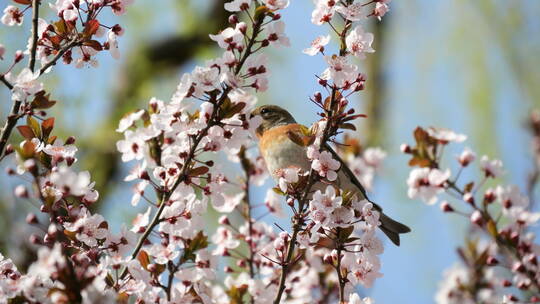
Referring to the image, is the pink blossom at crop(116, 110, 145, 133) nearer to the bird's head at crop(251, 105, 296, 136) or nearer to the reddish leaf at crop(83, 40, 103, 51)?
the reddish leaf at crop(83, 40, 103, 51)

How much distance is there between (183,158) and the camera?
250 centimetres

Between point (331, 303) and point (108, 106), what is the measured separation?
537 cm

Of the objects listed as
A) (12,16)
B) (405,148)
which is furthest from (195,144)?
(405,148)

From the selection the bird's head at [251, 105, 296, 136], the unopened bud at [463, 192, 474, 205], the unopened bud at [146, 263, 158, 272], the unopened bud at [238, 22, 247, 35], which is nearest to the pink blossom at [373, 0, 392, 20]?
the unopened bud at [238, 22, 247, 35]

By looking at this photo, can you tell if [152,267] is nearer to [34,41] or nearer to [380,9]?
[34,41]

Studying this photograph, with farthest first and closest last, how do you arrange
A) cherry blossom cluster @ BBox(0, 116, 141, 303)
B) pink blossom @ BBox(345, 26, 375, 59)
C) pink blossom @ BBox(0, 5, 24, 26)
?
pink blossom @ BBox(0, 5, 24, 26), pink blossom @ BBox(345, 26, 375, 59), cherry blossom cluster @ BBox(0, 116, 141, 303)

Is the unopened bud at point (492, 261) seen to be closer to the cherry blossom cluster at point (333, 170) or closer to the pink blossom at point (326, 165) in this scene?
the cherry blossom cluster at point (333, 170)

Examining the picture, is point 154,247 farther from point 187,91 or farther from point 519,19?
point 519,19

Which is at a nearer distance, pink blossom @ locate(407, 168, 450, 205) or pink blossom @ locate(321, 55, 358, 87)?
pink blossom @ locate(321, 55, 358, 87)

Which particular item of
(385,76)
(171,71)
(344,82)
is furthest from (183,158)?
(171,71)

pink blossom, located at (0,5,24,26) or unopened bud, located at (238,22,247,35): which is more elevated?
pink blossom, located at (0,5,24,26)

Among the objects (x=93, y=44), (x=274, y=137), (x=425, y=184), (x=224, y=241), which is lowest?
(x=224, y=241)

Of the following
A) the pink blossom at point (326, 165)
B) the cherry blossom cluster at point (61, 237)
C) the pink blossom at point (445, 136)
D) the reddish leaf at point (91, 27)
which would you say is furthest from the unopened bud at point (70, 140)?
the pink blossom at point (445, 136)

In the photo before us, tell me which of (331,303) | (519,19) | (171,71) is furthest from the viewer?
(171,71)
